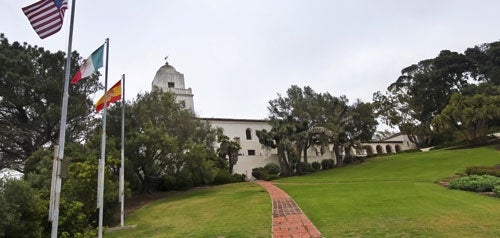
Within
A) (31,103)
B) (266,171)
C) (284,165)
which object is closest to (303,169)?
(284,165)

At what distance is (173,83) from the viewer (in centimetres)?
4331

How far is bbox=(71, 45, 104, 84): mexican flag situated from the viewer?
983cm

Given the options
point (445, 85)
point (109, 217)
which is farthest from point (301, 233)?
point (445, 85)

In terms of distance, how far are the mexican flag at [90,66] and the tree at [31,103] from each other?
17698mm

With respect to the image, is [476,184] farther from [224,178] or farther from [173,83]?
[173,83]

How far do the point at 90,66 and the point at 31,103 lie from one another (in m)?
20.9

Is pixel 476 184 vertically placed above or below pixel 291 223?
above

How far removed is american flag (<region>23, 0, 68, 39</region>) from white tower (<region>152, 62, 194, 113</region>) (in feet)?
111

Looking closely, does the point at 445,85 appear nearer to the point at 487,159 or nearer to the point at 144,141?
the point at 487,159

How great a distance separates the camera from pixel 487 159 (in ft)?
97.9

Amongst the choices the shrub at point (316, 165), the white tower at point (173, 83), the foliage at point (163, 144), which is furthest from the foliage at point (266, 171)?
the white tower at point (173, 83)

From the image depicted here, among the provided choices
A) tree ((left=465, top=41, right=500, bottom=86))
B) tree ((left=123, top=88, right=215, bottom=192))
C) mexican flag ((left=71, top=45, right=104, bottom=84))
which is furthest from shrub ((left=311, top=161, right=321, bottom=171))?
mexican flag ((left=71, top=45, right=104, bottom=84))

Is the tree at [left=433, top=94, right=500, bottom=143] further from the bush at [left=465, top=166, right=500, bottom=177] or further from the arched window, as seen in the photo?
the arched window

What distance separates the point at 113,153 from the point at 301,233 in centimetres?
1575
